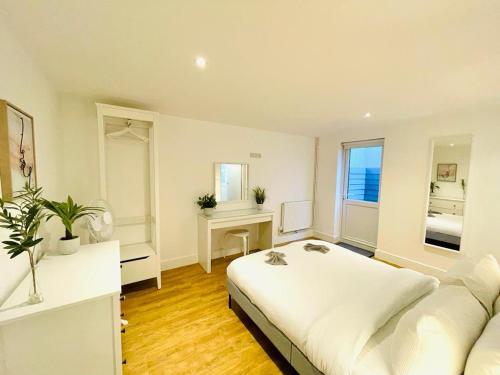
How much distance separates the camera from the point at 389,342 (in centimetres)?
120

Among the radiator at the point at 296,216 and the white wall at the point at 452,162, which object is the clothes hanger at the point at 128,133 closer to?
the radiator at the point at 296,216

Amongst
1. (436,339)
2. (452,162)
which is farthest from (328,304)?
(452,162)

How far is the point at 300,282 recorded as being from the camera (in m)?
1.77

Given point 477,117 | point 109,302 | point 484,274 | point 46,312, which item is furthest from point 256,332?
point 477,117

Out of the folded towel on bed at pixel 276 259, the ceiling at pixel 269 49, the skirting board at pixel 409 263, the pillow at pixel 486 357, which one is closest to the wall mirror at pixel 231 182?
the ceiling at pixel 269 49

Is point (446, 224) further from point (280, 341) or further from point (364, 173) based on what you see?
point (280, 341)

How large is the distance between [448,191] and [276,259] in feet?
8.56

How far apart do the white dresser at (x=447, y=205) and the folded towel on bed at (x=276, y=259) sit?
2365mm

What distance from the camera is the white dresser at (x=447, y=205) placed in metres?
2.74

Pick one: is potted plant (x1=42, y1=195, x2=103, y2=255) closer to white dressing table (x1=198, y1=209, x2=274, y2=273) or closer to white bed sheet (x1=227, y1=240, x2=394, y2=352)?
white bed sheet (x1=227, y1=240, x2=394, y2=352)

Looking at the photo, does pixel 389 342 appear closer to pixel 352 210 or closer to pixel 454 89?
pixel 454 89

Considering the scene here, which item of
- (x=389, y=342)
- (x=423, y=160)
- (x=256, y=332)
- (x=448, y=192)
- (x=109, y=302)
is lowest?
(x=256, y=332)

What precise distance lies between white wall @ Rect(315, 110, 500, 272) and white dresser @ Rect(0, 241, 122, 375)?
376 centimetres

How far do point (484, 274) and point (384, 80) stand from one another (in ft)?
5.26
